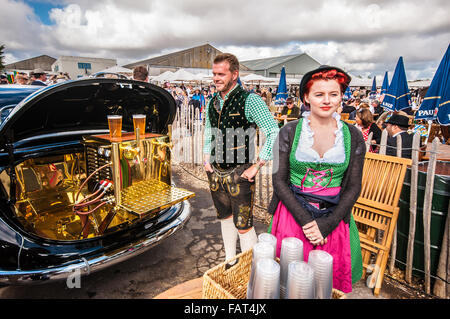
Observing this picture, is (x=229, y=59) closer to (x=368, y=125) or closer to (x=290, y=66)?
(x=368, y=125)

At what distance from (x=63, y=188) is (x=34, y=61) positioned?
76.0 meters

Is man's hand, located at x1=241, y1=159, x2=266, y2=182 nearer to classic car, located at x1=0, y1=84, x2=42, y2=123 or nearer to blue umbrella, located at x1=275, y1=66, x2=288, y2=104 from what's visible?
classic car, located at x1=0, y1=84, x2=42, y2=123

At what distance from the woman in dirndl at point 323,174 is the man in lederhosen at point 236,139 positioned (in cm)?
60

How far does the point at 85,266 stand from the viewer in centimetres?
213

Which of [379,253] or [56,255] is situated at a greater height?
[56,255]

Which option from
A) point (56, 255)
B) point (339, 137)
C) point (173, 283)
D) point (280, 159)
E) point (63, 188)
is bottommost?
point (173, 283)

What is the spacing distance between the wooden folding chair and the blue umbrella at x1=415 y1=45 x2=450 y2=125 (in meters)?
2.25

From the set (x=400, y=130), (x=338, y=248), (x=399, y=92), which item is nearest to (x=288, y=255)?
(x=338, y=248)

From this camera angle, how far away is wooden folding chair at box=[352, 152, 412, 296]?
2.53 m

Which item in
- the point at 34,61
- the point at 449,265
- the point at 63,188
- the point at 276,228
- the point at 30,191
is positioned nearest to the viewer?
the point at 276,228

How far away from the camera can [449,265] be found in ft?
8.00

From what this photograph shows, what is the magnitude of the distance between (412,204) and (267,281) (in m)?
2.25
